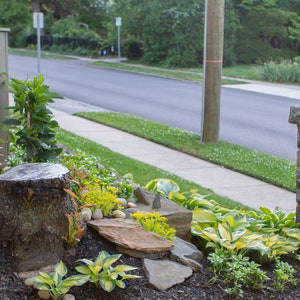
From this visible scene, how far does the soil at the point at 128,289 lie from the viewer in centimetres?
396

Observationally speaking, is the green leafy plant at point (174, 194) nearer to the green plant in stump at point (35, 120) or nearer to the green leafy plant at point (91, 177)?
the green leafy plant at point (91, 177)

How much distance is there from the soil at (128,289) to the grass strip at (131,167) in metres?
2.55

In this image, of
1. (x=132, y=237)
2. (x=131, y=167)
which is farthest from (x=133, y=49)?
(x=132, y=237)

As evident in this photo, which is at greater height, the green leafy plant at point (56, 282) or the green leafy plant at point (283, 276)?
the green leafy plant at point (56, 282)

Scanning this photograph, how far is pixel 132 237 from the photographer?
4.49 meters

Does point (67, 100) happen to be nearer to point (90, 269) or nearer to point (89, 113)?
point (89, 113)

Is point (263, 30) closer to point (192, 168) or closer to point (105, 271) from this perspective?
point (192, 168)

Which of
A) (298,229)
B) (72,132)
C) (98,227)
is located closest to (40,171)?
(98,227)

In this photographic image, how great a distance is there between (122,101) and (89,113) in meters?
4.26

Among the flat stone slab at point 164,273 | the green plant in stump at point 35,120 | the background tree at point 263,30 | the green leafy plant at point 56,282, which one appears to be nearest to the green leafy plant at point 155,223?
the flat stone slab at point 164,273

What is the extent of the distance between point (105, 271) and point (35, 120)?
208cm

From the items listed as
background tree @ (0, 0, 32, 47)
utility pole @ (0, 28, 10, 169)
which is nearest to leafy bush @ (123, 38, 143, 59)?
background tree @ (0, 0, 32, 47)

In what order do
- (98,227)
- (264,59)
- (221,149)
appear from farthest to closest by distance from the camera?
(264,59)
(221,149)
(98,227)

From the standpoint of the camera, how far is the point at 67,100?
19.1 m
